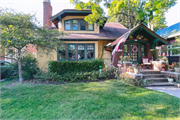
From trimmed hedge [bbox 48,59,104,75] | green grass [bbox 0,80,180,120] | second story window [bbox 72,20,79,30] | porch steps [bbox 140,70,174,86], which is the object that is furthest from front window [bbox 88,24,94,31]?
green grass [bbox 0,80,180,120]

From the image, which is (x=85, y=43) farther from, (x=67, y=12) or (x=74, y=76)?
(x=74, y=76)

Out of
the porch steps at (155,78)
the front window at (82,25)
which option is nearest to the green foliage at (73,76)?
the porch steps at (155,78)

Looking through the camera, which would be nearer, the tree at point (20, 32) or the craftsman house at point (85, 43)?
the tree at point (20, 32)

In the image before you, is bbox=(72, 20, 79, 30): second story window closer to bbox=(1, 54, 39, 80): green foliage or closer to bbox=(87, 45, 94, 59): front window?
bbox=(87, 45, 94, 59): front window

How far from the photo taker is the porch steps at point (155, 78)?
609cm

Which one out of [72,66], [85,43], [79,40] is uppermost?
[79,40]

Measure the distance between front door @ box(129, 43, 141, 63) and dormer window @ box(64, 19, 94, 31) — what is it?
4.63 m

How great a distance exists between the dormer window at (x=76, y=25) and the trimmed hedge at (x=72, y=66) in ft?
13.2

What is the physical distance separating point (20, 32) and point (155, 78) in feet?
28.7

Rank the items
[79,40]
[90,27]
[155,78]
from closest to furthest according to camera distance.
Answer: [155,78]
[79,40]
[90,27]

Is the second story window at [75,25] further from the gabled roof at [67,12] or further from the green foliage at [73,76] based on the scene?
the green foliage at [73,76]

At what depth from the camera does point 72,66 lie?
311 inches

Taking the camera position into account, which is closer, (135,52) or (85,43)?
(135,52)

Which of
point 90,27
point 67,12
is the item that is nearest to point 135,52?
point 90,27
